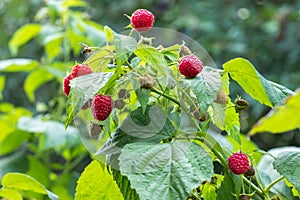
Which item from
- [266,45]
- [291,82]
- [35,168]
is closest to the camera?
[35,168]

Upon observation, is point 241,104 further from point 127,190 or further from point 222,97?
point 127,190

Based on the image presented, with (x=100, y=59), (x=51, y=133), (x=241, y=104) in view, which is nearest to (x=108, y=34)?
(x=100, y=59)

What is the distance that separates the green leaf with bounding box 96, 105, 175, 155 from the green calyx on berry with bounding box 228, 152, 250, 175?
6 cm

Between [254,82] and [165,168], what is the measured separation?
0.43 ft

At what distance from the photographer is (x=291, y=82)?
2.56m

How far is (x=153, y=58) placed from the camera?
520 millimetres

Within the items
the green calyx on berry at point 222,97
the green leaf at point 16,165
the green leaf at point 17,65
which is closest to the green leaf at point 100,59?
the green calyx on berry at point 222,97

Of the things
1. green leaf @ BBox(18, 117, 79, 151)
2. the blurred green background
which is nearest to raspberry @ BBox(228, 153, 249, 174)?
green leaf @ BBox(18, 117, 79, 151)

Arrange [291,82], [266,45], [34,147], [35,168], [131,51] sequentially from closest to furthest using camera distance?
[131,51]
[35,168]
[34,147]
[291,82]
[266,45]

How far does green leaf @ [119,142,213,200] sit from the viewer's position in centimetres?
46

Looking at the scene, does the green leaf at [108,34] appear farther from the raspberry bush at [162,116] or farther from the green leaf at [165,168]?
the green leaf at [165,168]

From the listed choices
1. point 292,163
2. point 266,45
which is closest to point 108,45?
point 292,163

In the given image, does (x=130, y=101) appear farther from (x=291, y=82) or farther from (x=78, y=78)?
(x=291, y=82)

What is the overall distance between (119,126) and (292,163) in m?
0.16
